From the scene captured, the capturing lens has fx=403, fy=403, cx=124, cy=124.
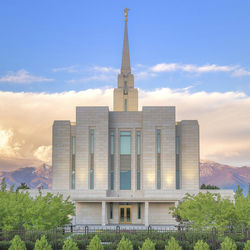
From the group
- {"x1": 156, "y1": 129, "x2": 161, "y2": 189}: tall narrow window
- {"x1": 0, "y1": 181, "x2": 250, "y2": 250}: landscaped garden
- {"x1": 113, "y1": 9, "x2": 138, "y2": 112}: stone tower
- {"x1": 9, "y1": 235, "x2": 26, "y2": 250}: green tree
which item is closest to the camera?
{"x1": 9, "y1": 235, "x2": 26, "y2": 250}: green tree

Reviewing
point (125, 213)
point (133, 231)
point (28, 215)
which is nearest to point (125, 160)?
point (125, 213)

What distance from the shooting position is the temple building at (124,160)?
47906mm

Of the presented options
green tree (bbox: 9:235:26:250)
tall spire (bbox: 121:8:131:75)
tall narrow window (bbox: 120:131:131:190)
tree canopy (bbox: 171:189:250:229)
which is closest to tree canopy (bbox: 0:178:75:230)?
green tree (bbox: 9:235:26:250)

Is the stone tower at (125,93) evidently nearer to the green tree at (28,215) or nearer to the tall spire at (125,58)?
the tall spire at (125,58)

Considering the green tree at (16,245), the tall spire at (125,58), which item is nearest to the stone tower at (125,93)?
the tall spire at (125,58)

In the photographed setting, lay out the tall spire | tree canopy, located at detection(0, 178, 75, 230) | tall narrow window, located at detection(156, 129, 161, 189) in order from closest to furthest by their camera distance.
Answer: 1. tree canopy, located at detection(0, 178, 75, 230)
2. tall narrow window, located at detection(156, 129, 161, 189)
3. the tall spire

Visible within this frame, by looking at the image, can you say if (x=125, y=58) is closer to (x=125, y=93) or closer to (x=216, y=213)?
(x=125, y=93)

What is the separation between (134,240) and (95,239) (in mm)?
3748

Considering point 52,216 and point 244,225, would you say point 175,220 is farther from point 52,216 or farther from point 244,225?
point 52,216

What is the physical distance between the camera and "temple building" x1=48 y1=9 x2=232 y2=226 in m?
47.9

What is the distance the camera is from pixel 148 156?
49.0m

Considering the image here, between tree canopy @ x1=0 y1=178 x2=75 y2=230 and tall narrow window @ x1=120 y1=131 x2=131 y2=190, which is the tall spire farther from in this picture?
tree canopy @ x1=0 y1=178 x2=75 y2=230

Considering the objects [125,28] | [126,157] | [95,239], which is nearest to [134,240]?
[95,239]

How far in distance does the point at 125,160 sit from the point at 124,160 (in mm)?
124
